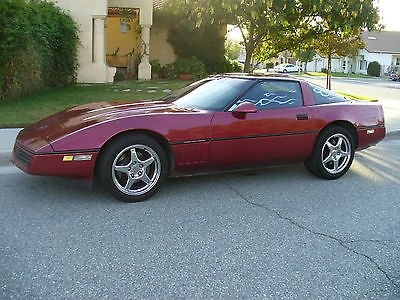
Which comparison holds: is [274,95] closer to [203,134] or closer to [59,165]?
[203,134]

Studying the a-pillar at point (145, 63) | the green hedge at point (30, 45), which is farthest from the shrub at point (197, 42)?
the green hedge at point (30, 45)

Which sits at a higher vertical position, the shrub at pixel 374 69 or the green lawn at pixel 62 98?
the shrub at pixel 374 69

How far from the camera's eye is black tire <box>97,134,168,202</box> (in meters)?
4.20

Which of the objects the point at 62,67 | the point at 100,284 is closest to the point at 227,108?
the point at 100,284

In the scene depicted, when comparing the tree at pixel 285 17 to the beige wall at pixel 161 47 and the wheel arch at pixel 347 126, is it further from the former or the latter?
the wheel arch at pixel 347 126

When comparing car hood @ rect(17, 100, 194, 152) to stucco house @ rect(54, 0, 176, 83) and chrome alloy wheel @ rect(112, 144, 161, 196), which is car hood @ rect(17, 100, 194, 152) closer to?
chrome alloy wheel @ rect(112, 144, 161, 196)

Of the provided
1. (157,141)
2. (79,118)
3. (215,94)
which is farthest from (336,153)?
(79,118)

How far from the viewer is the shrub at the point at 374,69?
53281 mm

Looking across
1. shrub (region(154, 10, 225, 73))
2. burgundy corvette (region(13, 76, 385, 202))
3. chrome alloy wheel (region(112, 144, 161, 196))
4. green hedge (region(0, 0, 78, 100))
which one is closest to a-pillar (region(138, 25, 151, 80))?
shrub (region(154, 10, 225, 73))

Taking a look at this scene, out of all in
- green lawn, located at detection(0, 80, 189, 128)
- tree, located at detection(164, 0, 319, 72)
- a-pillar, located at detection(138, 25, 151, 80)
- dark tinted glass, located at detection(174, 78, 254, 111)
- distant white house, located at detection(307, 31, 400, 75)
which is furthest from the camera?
distant white house, located at detection(307, 31, 400, 75)

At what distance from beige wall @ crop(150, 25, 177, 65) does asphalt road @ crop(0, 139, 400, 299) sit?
48.8 feet

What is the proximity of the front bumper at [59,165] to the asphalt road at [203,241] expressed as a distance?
34cm

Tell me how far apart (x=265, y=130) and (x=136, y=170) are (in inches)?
63.2

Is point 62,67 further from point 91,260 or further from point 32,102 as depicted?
point 91,260
